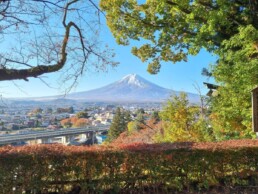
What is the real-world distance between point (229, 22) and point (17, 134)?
16.9 meters

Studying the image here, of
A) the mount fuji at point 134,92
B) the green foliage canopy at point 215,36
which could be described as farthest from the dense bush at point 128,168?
the mount fuji at point 134,92

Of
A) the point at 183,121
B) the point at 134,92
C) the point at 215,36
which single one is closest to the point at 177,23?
the point at 215,36

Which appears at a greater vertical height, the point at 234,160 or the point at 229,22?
the point at 229,22

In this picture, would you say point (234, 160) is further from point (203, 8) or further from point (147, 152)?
point (203, 8)

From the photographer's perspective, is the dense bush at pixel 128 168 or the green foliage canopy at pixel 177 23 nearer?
the dense bush at pixel 128 168

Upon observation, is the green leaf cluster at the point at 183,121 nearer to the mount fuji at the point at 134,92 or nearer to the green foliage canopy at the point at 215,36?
the green foliage canopy at the point at 215,36

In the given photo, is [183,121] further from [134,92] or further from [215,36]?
[134,92]

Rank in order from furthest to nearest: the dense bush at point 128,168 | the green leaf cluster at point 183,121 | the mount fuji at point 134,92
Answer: the mount fuji at point 134,92
the green leaf cluster at point 183,121
the dense bush at point 128,168

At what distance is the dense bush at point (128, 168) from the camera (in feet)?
17.0

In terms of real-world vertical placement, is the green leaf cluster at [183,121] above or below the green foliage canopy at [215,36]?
below

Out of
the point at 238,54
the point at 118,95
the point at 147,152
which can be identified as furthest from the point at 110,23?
the point at 118,95

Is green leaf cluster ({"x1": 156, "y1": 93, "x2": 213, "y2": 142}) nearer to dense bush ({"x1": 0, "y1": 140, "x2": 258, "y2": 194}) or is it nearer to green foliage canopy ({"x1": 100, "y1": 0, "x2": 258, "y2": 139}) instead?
green foliage canopy ({"x1": 100, "y1": 0, "x2": 258, "y2": 139})

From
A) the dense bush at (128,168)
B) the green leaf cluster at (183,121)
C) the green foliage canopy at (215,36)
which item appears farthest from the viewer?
the green leaf cluster at (183,121)

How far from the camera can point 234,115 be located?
11312 millimetres
